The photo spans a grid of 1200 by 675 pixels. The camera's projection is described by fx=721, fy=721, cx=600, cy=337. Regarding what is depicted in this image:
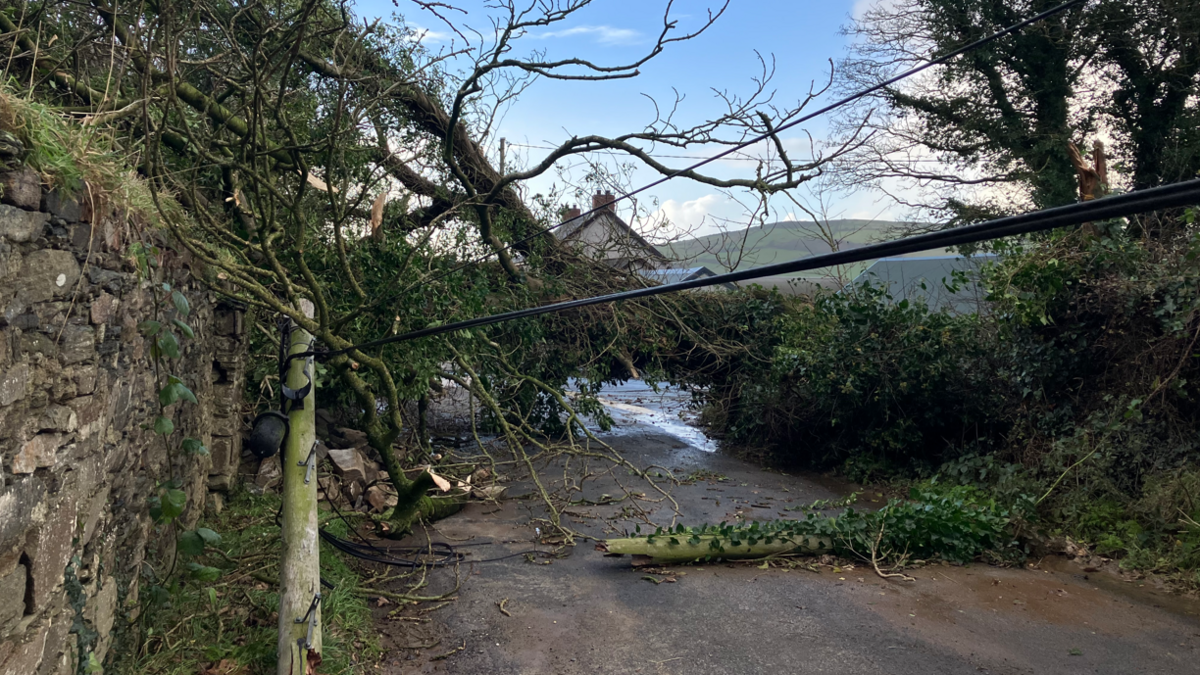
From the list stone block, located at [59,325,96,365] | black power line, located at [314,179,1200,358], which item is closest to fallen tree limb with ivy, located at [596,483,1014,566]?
stone block, located at [59,325,96,365]

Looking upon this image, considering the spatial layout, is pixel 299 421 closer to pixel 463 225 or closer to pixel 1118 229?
pixel 463 225

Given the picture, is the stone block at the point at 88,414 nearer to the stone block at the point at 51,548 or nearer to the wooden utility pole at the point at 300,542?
the stone block at the point at 51,548

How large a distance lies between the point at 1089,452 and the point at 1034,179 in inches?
334

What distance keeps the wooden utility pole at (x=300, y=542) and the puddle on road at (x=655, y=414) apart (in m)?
9.16

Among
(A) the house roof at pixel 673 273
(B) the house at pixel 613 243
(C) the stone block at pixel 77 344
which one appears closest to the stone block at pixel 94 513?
(C) the stone block at pixel 77 344

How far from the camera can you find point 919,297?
36.3 feet

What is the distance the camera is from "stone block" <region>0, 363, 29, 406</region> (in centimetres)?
234

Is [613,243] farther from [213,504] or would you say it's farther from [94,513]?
[94,513]

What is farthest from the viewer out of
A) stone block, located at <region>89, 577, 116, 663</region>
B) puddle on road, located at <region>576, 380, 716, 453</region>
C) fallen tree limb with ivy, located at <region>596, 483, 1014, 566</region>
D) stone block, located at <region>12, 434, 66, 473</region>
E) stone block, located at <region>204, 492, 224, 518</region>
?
puddle on road, located at <region>576, 380, 716, 453</region>

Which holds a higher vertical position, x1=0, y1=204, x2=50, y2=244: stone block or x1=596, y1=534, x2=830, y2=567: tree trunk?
x1=0, y1=204, x2=50, y2=244: stone block

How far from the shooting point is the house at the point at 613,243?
11.6 metres

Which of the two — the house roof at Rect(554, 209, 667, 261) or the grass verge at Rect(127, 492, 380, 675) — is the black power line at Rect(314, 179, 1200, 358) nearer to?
the grass verge at Rect(127, 492, 380, 675)

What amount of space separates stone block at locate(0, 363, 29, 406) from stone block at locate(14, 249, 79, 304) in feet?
0.78

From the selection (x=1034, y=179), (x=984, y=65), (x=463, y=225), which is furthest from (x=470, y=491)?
(x=984, y=65)
